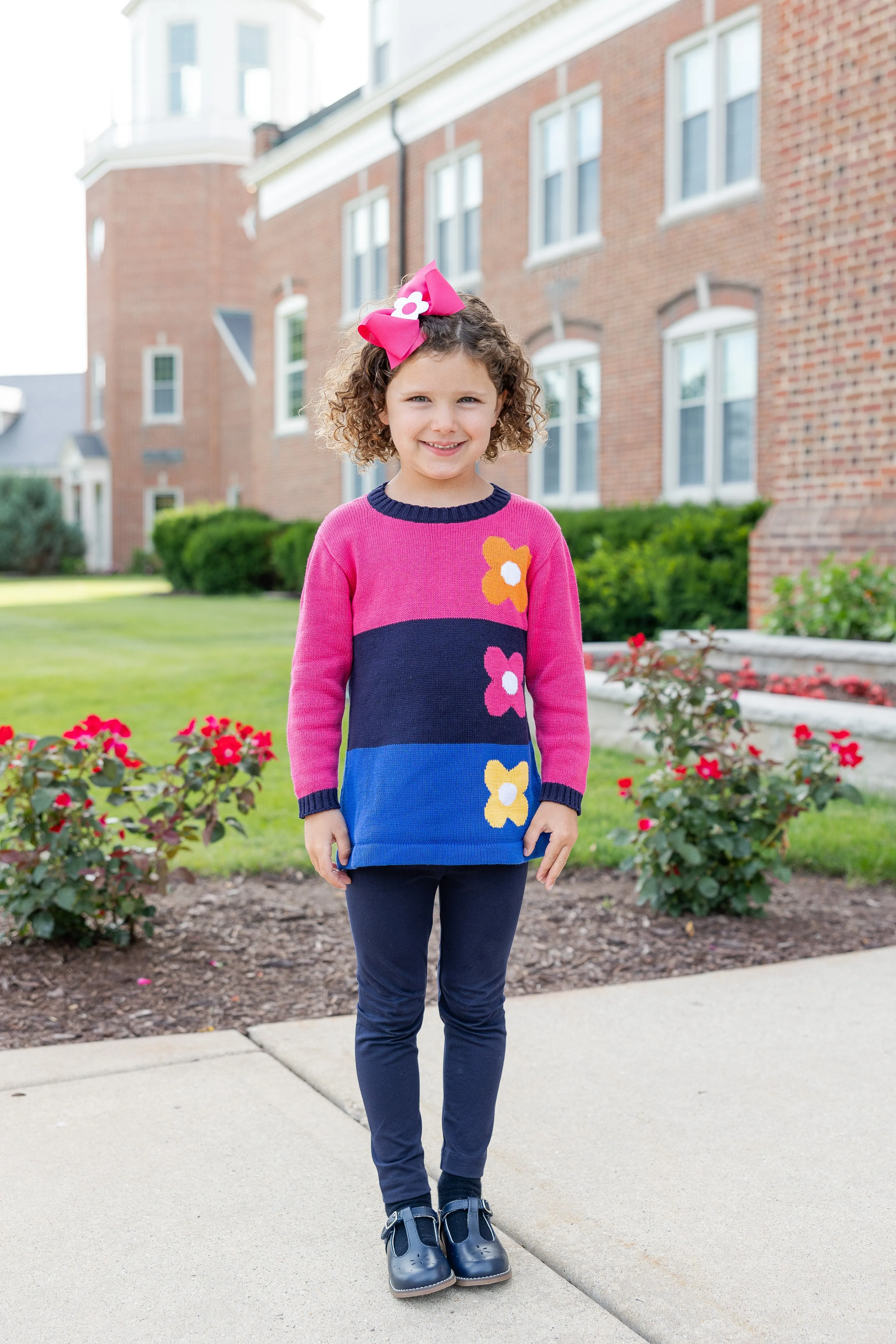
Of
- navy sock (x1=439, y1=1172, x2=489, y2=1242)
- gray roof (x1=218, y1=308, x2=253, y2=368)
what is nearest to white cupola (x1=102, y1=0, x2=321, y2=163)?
gray roof (x1=218, y1=308, x2=253, y2=368)

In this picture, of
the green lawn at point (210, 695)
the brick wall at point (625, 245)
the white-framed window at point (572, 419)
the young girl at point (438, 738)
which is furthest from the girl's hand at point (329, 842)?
the white-framed window at point (572, 419)

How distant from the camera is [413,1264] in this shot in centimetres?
216

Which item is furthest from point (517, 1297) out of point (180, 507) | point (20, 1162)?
point (180, 507)

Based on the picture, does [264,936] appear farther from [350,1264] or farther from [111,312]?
[111,312]

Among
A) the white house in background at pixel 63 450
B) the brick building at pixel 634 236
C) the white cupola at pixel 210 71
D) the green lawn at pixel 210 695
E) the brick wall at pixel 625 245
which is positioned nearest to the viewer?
A: the green lawn at pixel 210 695

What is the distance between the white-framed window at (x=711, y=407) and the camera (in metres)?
13.0

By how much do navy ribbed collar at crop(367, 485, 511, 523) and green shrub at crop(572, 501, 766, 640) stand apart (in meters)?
7.83

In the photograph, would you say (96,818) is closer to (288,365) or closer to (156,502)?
(288,365)

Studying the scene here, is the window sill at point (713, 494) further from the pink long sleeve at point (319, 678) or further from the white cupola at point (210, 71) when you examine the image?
the white cupola at point (210, 71)

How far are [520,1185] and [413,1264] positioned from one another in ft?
1.36

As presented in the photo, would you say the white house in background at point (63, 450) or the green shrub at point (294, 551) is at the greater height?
the white house in background at point (63, 450)


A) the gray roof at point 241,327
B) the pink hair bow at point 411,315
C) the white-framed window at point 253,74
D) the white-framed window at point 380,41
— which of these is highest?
the white-framed window at point 253,74

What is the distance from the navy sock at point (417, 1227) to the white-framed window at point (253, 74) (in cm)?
3437

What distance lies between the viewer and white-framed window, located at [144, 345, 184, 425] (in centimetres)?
3353
